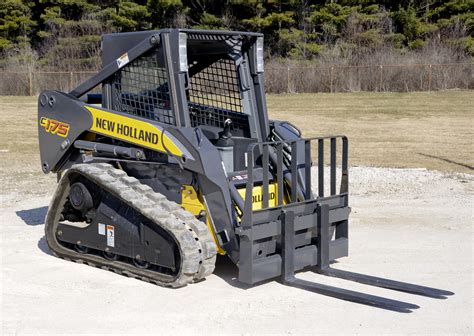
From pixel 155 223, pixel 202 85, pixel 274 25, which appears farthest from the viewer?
pixel 274 25

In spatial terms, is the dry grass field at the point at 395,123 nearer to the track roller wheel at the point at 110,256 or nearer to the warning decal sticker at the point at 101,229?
the track roller wheel at the point at 110,256

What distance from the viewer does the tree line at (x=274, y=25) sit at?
2068 inches

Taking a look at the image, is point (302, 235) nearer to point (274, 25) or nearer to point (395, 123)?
point (395, 123)

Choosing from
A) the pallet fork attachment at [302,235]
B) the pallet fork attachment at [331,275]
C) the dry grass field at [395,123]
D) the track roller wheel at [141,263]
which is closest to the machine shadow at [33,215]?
the track roller wheel at [141,263]

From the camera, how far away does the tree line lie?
5253 cm

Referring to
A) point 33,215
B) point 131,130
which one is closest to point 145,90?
point 131,130

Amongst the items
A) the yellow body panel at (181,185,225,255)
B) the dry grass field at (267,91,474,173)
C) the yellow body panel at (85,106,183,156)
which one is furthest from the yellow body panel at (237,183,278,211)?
the dry grass field at (267,91,474,173)

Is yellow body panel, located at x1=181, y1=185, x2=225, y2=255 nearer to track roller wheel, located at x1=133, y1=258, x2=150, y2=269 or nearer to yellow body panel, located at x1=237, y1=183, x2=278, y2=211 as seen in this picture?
yellow body panel, located at x1=237, y1=183, x2=278, y2=211

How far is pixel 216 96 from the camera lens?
917 cm

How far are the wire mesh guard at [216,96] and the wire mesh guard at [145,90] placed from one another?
2.90 feet

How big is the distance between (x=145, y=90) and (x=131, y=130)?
0.55 meters

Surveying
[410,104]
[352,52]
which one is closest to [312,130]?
[410,104]

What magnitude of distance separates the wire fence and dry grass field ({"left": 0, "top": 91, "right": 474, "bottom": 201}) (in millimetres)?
2102

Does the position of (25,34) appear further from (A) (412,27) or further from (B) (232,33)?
(B) (232,33)
